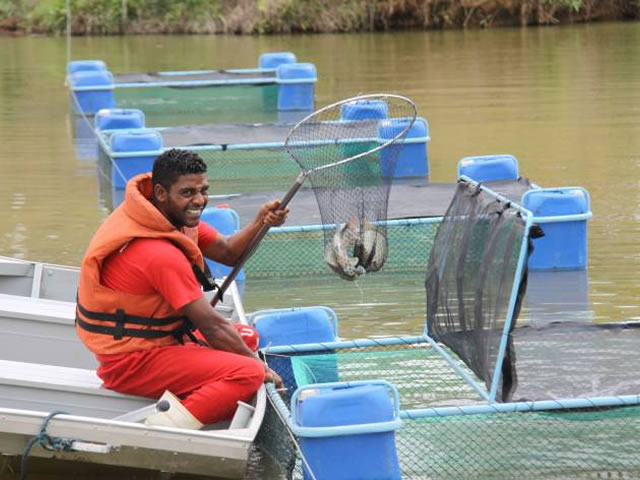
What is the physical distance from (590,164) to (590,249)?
11.0 feet

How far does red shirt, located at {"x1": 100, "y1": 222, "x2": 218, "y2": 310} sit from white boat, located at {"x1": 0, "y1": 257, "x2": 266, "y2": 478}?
1.55ft

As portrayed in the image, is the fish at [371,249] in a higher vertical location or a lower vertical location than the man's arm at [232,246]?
lower

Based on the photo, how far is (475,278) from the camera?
6125 mm

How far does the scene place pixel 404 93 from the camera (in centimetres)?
1806

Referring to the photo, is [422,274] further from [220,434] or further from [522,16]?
[522,16]

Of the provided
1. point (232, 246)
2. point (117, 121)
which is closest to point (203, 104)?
point (117, 121)

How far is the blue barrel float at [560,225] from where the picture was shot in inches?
350

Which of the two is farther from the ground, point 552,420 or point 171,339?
point 171,339

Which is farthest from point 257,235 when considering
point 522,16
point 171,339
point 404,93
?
point 522,16

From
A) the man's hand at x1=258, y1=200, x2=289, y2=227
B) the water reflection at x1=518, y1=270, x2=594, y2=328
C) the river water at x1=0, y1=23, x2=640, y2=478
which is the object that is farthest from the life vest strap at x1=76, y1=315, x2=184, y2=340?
the water reflection at x1=518, y1=270, x2=594, y2=328

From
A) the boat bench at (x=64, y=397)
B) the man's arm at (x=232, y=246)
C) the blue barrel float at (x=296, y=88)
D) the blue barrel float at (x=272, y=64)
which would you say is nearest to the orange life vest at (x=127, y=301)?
the boat bench at (x=64, y=397)

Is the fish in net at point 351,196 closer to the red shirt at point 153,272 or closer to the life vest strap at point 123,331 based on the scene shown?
the life vest strap at point 123,331

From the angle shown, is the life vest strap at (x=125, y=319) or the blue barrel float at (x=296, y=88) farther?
the blue barrel float at (x=296, y=88)

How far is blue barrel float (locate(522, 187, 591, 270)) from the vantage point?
29.2ft
